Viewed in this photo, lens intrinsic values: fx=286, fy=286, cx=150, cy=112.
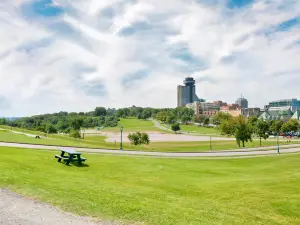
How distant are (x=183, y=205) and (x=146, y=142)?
91.0m

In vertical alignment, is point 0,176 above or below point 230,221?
above

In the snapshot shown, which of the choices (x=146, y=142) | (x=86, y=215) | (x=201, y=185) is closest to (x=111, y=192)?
(x=86, y=215)

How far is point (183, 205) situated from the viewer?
45.3 feet

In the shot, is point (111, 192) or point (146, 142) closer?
point (111, 192)

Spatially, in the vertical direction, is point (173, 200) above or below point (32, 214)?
below

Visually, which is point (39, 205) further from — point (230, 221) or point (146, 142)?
point (146, 142)

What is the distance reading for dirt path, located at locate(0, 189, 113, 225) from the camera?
1016 centimetres

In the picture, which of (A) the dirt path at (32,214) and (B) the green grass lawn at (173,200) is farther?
(B) the green grass lawn at (173,200)

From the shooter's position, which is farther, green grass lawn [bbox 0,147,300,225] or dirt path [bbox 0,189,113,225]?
green grass lawn [bbox 0,147,300,225]

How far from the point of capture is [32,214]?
1086cm

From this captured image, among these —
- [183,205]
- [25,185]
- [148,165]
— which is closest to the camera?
[183,205]

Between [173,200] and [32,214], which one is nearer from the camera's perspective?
[32,214]

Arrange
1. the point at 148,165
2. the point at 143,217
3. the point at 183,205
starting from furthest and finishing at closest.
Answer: the point at 148,165, the point at 183,205, the point at 143,217

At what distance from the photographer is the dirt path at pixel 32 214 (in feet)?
33.3
